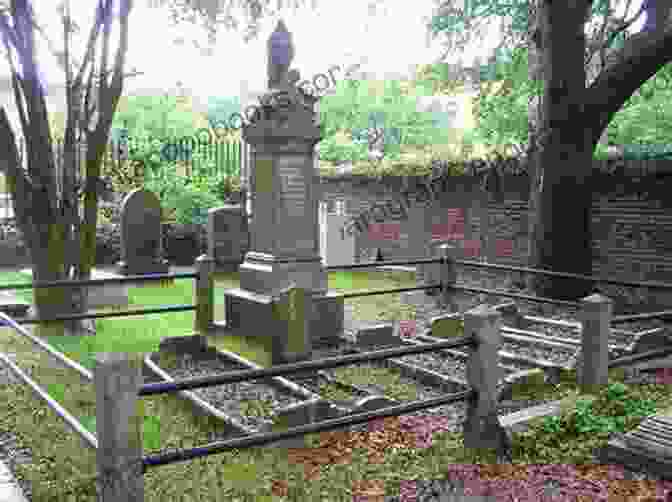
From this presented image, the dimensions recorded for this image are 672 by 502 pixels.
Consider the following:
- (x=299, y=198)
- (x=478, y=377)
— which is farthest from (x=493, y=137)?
(x=478, y=377)

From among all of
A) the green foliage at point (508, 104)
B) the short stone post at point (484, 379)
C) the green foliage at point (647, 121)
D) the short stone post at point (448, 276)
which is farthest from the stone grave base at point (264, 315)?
the green foliage at point (647, 121)

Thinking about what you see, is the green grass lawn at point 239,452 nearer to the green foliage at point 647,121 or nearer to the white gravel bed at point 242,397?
the white gravel bed at point 242,397

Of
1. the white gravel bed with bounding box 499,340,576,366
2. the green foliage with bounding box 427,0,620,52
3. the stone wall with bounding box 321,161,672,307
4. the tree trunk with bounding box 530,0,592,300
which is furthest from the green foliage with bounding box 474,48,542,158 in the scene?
the white gravel bed with bounding box 499,340,576,366

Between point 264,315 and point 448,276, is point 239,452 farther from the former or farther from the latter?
point 448,276

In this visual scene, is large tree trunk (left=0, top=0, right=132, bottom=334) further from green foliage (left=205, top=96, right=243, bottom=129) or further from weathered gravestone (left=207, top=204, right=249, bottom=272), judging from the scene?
green foliage (left=205, top=96, right=243, bottom=129)

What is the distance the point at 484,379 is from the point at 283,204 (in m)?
5.16

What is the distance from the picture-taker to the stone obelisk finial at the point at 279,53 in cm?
980

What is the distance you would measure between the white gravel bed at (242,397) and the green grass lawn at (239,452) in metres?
0.29

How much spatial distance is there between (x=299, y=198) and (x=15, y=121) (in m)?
37.6

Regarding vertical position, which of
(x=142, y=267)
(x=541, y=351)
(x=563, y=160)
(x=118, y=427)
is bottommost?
(x=541, y=351)

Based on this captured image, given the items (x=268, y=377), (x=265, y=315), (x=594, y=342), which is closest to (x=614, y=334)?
(x=594, y=342)

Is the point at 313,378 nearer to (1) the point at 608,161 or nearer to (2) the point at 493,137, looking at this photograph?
(1) the point at 608,161

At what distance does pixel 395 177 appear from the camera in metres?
17.1

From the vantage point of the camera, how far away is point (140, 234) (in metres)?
15.6
